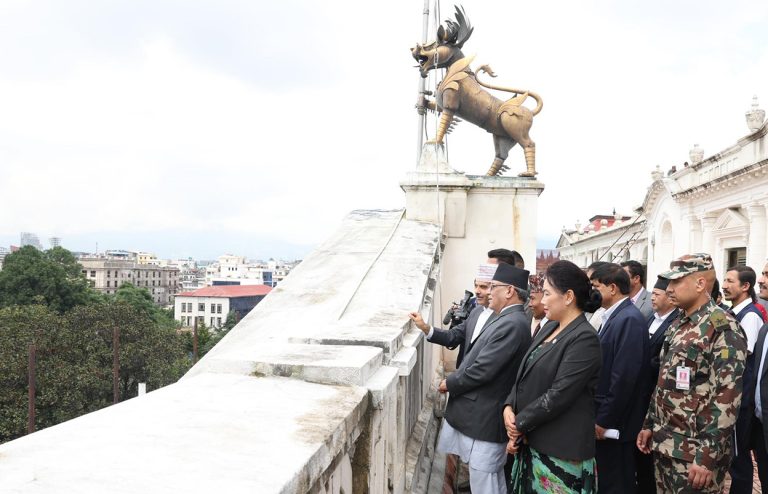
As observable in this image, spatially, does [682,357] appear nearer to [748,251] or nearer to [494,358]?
[494,358]

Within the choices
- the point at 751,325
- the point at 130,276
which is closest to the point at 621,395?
the point at 751,325

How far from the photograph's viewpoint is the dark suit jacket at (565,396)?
2.64m

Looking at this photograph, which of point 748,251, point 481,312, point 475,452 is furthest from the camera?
point 748,251

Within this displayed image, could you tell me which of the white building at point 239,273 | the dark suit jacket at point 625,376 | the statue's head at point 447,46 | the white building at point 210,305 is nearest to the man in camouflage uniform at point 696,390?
the dark suit jacket at point 625,376

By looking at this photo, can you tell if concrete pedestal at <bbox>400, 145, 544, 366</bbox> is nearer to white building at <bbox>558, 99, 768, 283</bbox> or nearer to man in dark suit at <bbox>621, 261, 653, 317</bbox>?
man in dark suit at <bbox>621, 261, 653, 317</bbox>

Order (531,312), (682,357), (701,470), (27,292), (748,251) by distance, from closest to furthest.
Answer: (701,470)
(682,357)
(531,312)
(748,251)
(27,292)

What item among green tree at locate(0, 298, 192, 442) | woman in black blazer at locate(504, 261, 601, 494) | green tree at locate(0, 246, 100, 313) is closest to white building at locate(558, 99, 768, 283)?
woman in black blazer at locate(504, 261, 601, 494)

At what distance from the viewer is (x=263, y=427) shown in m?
1.57

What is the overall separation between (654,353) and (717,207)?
1768cm

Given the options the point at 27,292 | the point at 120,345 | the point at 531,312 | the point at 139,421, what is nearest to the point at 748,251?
the point at 531,312

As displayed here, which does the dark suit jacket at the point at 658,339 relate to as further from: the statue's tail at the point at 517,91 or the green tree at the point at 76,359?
the green tree at the point at 76,359

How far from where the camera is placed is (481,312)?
12.8ft

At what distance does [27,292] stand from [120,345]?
70.2 ft

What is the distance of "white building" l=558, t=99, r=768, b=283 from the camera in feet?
52.7
